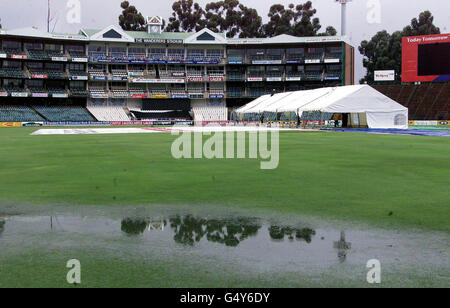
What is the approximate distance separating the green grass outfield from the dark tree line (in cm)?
9472

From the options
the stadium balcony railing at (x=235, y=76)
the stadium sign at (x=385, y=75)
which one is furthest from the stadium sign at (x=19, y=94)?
the stadium sign at (x=385, y=75)

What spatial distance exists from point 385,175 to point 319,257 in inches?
296

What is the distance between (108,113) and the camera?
77625 mm

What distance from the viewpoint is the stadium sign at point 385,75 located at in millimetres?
77794

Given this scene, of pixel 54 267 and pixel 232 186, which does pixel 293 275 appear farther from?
pixel 232 186

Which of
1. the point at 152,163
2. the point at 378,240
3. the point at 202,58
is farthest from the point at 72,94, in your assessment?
the point at 378,240

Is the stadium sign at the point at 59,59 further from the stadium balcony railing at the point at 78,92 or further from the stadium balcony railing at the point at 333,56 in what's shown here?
the stadium balcony railing at the point at 333,56

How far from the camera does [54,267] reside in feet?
16.0

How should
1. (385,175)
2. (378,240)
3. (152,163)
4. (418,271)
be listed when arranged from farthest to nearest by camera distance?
(152,163), (385,175), (378,240), (418,271)

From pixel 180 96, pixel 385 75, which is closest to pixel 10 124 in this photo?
pixel 180 96

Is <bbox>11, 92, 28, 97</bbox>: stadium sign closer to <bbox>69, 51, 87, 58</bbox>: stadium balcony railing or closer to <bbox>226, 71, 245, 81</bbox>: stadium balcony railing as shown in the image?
<bbox>69, 51, 87, 58</bbox>: stadium balcony railing

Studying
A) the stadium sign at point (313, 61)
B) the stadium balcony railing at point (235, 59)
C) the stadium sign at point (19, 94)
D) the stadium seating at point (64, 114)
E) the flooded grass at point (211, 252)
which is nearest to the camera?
the flooded grass at point (211, 252)

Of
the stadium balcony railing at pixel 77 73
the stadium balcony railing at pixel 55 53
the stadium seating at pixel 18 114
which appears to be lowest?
the stadium seating at pixel 18 114

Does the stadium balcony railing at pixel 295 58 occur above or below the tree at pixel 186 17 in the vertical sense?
below
